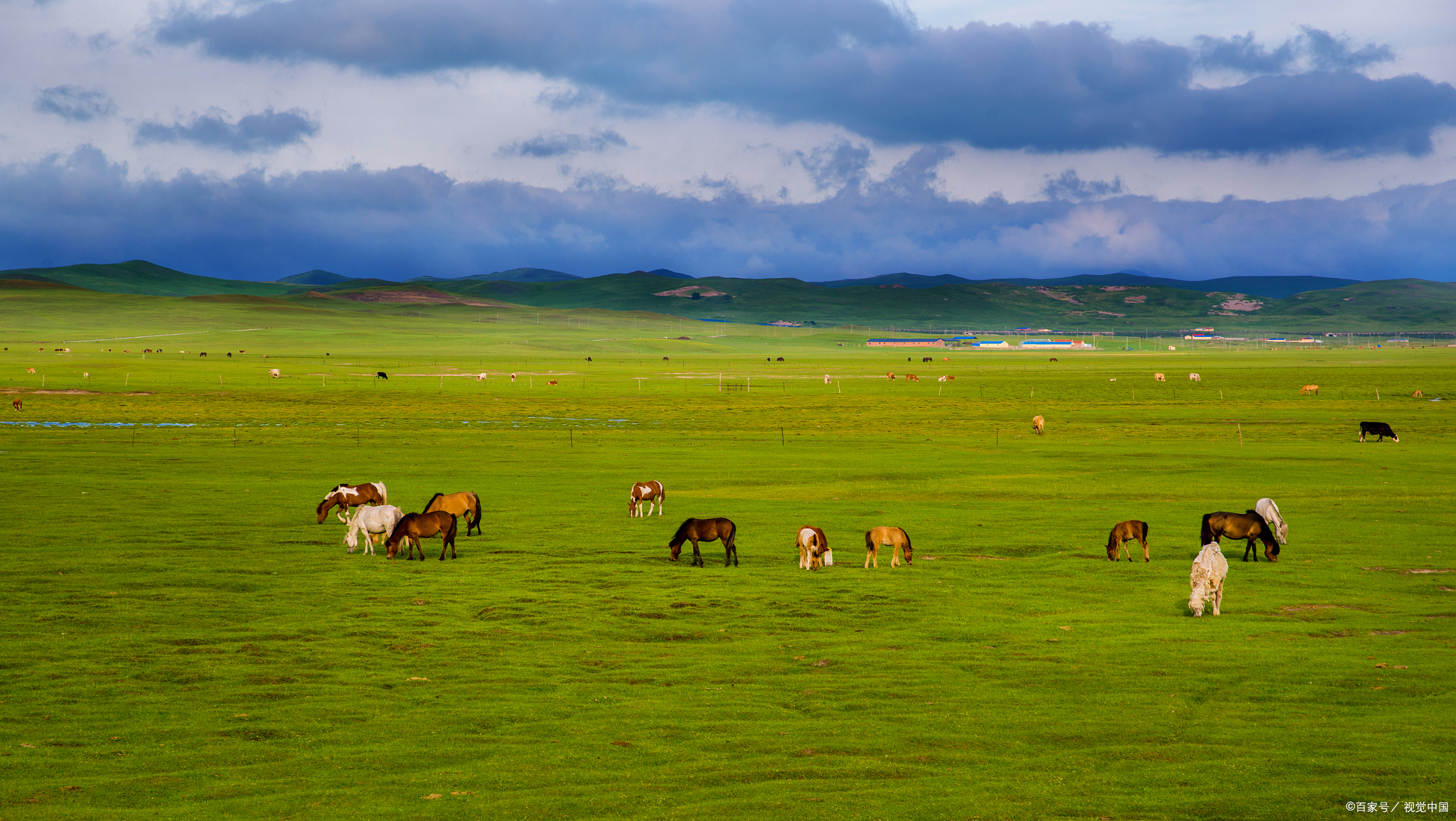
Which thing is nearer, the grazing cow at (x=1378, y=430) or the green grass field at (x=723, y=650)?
the green grass field at (x=723, y=650)

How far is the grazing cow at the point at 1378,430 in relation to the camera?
56812 millimetres

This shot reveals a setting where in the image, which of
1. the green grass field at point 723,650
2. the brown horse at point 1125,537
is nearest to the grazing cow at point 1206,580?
the green grass field at point 723,650

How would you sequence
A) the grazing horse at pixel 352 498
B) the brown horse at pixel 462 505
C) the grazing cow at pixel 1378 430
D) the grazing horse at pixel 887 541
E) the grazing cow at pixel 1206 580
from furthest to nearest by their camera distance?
1. the grazing cow at pixel 1378 430
2. the grazing horse at pixel 352 498
3. the brown horse at pixel 462 505
4. the grazing horse at pixel 887 541
5. the grazing cow at pixel 1206 580

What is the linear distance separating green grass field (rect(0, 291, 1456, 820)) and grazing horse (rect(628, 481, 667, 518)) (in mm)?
553

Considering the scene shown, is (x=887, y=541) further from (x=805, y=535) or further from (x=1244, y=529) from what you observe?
(x=1244, y=529)

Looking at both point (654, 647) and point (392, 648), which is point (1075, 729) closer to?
point (654, 647)

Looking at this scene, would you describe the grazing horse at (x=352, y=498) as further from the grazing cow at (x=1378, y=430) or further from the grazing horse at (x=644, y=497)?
the grazing cow at (x=1378, y=430)

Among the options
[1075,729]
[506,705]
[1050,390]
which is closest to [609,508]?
[506,705]

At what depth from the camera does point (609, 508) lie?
3256 cm

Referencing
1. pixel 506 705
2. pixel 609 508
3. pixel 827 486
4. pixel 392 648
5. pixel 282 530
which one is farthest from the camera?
pixel 827 486

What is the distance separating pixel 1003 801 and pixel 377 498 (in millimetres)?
22334

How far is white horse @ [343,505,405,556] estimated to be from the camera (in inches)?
982

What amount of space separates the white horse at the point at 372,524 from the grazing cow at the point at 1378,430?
51277 mm

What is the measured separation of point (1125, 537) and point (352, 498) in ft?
63.8
